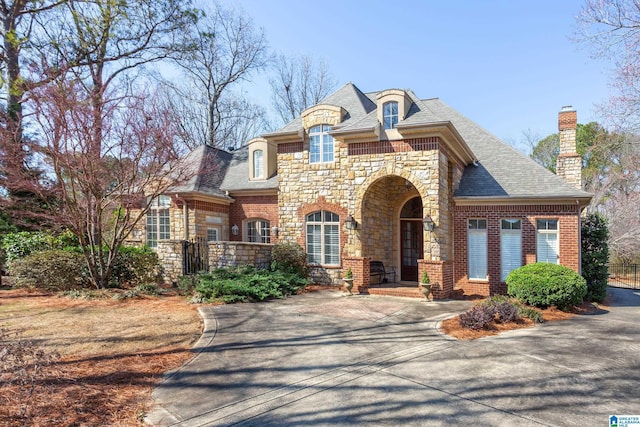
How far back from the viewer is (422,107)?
12711 mm

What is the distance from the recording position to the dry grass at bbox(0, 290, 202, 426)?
4082 mm

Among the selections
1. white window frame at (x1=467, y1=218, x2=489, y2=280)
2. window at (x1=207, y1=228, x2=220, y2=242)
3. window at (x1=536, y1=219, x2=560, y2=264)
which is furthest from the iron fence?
window at (x1=207, y1=228, x2=220, y2=242)

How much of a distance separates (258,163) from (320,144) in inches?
147

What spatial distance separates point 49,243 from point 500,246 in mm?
15125

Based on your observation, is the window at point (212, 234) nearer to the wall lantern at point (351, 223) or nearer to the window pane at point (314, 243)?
the window pane at point (314, 243)

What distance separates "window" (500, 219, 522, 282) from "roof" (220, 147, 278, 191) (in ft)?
27.7

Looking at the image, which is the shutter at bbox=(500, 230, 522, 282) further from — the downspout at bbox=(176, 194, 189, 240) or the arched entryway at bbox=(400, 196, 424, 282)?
the downspout at bbox=(176, 194, 189, 240)

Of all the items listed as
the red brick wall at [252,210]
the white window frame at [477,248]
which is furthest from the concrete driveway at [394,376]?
the red brick wall at [252,210]

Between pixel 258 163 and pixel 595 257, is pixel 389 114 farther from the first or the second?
pixel 595 257

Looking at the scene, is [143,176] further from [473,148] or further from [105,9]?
[473,148]

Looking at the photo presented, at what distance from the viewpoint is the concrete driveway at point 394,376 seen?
4121 millimetres

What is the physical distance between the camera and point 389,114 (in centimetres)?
1255

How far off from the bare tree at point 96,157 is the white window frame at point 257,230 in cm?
502

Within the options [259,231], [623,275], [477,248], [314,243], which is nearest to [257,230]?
[259,231]
